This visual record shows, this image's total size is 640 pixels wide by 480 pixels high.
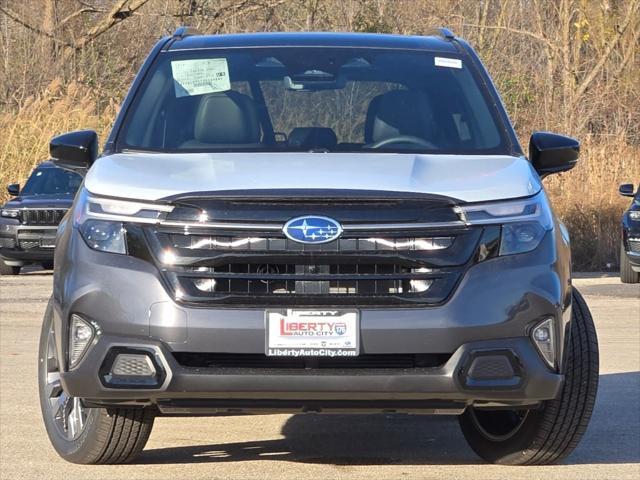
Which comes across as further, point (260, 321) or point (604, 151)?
point (604, 151)

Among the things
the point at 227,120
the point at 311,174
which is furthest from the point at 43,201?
the point at 311,174

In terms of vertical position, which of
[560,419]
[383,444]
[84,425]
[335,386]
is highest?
[335,386]

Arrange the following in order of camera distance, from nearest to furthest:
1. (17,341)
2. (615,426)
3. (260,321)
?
(260,321) < (615,426) < (17,341)

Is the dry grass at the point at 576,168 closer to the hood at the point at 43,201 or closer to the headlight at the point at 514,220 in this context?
the hood at the point at 43,201

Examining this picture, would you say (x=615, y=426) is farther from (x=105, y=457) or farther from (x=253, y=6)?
(x=253, y=6)

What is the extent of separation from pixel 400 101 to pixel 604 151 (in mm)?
18066

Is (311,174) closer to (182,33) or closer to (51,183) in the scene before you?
(182,33)

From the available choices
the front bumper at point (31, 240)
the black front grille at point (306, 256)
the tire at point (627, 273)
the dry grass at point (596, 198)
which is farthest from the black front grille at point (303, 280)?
the dry grass at point (596, 198)

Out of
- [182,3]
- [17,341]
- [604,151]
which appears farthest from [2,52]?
[17,341]

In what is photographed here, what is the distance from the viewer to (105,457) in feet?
21.5

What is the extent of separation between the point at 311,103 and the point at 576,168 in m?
17.4

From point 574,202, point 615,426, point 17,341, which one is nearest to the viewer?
point 615,426

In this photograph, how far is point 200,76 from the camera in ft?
23.3

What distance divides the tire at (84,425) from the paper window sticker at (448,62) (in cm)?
218
